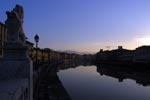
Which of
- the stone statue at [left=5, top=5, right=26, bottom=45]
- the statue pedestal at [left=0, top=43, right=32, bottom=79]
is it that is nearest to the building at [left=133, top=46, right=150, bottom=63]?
the stone statue at [left=5, top=5, right=26, bottom=45]

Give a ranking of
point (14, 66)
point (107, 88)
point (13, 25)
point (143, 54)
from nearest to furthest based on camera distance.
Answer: point (14, 66) < point (13, 25) < point (107, 88) < point (143, 54)

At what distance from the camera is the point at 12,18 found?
693cm

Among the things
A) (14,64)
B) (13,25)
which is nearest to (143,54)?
(13,25)

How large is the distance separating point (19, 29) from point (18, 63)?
121 centimetres

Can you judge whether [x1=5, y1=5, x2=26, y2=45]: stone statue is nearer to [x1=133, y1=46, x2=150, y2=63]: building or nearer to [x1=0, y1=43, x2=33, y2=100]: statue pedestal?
[x1=0, y1=43, x2=33, y2=100]: statue pedestal

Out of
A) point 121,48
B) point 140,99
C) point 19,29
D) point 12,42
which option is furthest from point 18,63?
point 121,48

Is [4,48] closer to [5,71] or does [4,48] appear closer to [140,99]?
[5,71]

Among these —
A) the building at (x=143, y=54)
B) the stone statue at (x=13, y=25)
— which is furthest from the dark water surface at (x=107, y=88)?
the building at (x=143, y=54)

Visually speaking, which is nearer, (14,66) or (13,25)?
(14,66)

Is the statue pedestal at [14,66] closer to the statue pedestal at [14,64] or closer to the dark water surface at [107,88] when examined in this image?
the statue pedestal at [14,64]

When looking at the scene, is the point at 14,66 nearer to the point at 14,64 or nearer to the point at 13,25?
the point at 14,64

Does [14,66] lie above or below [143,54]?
below

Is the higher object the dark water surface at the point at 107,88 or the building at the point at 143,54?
the building at the point at 143,54

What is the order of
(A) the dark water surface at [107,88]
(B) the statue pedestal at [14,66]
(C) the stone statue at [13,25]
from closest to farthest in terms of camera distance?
(B) the statue pedestal at [14,66] < (C) the stone statue at [13,25] < (A) the dark water surface at [107,88]
